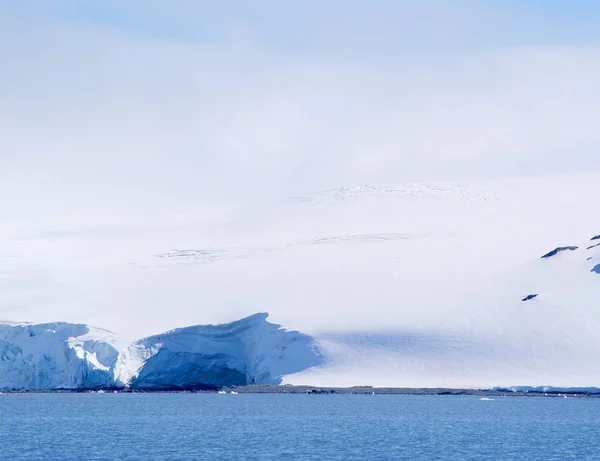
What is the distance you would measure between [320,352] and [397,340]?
4.52 meters

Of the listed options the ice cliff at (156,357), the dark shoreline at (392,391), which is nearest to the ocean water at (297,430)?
the dark shoreline at (392,391)

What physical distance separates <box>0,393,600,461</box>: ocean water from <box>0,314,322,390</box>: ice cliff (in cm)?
247

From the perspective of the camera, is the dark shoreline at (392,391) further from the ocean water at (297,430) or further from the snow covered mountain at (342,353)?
the ocean water at (297,430)

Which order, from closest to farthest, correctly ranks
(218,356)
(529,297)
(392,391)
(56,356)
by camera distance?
1. (392,391)
2. (56,356)
3. (218,356)
4. (529,297)

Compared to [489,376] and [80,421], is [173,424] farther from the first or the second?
[489,376]

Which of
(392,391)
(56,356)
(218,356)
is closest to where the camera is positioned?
(392,391)

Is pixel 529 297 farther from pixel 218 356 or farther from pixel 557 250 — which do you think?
pixel 218 356

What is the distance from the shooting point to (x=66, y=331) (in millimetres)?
63719

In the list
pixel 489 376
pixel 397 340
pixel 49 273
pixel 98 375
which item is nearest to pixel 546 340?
pixel 489 376

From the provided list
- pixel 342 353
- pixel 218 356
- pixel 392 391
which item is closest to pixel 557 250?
pixel 342 353

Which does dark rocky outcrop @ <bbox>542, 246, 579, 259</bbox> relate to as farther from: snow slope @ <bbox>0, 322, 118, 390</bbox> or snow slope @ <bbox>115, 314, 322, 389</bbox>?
snow slope @ <bbox>0, 322, 118, 390</bbox>

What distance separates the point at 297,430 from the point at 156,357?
79.4ft

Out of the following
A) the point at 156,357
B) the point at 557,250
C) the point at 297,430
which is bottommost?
the point at 297,430

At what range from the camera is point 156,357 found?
208 feet
